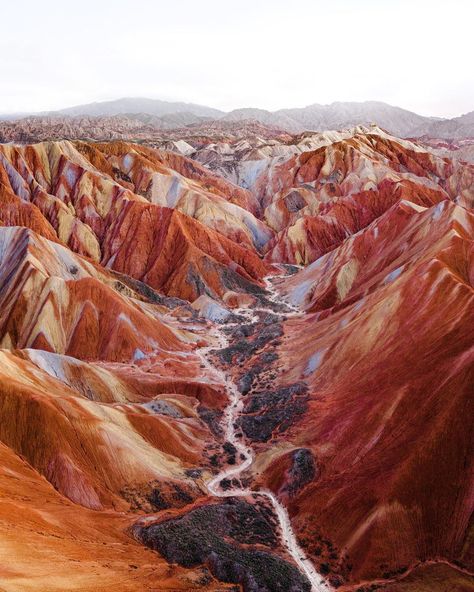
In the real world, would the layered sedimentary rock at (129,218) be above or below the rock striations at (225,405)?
above

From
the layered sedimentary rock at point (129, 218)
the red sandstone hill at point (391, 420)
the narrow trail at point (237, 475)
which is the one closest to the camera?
the narrow trail at point (237, 475)

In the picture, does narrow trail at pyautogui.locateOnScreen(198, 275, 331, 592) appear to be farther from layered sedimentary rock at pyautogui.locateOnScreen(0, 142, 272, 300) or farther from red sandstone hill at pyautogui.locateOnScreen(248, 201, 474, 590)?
layered sedimentary rock at pyautogui.locateOnScreen(0, 142, 272, 300)

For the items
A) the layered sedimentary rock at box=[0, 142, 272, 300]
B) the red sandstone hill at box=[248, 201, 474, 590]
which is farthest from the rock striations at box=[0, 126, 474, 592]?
the layered sedimentary rock at box=[0, 142, 272, 300]

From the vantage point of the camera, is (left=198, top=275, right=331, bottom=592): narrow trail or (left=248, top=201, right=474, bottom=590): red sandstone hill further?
(left=248, top=201, right=474, bottom=590): red sandstone hill

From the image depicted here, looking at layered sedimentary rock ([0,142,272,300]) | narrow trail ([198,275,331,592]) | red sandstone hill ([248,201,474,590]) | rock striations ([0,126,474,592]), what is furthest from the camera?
layered sedimentary rock ([0,142,272,300])

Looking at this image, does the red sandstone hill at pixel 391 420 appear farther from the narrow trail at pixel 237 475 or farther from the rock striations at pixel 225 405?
the narrow trail at pixel 237 475

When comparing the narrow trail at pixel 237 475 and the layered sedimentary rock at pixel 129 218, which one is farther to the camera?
the layered sedimentary rock at pixel 129 218

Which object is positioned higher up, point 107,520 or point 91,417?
point 91,417

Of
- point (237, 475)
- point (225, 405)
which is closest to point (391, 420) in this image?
point (237, 475)

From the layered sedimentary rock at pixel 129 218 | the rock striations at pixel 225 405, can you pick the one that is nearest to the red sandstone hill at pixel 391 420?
the rock striations at pixel 225 405

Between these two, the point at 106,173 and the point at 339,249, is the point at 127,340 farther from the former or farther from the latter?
the point at 106,173

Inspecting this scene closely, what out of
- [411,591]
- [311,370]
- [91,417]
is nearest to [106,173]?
[311,370]
